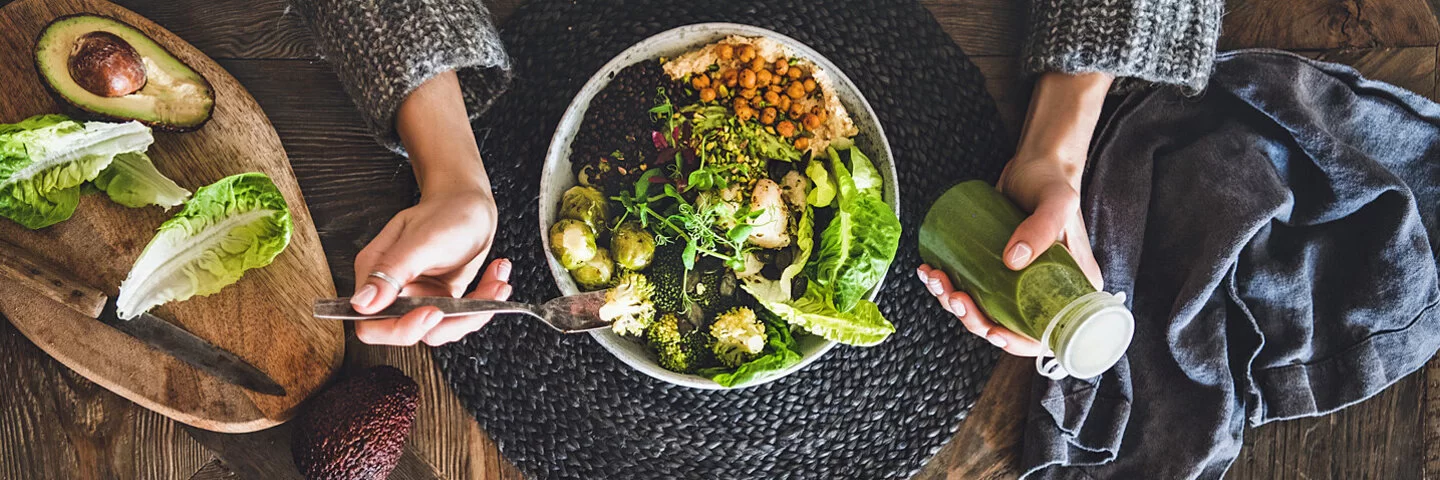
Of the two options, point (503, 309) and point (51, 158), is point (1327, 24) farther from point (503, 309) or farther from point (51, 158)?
point (51, 158)

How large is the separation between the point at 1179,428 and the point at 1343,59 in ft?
2.14

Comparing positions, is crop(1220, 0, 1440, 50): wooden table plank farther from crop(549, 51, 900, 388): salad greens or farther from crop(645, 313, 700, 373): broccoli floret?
crop(645, 313, 700, 373): broccoli floret

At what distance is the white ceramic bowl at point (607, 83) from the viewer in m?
1.14

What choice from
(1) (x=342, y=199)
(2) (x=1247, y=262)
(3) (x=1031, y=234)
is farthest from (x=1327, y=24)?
(1) (x=342, y=199)

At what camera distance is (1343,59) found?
1.36 meters

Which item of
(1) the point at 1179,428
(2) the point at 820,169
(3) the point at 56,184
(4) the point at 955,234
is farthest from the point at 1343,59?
(3) the point at 56,184

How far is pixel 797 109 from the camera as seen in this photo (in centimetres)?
117

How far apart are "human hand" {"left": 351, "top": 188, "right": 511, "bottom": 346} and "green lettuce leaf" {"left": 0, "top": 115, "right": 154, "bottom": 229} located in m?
0.48

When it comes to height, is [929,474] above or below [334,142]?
below

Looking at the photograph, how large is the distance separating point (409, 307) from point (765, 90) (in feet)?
1.81

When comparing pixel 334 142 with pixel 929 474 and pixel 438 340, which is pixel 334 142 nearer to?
pixel 438 340

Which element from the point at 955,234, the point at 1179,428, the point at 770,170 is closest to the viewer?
the point at 955,234

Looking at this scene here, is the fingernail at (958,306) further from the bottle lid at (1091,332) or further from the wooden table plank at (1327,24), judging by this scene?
the wooden table plank at (1327,24)

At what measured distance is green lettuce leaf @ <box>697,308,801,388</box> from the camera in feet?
3.76
